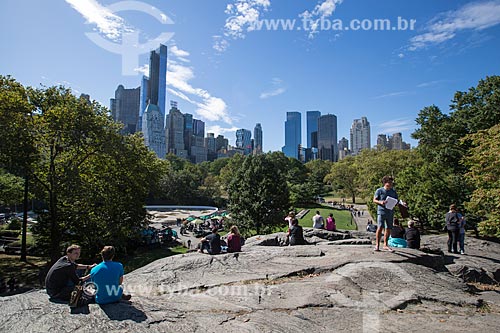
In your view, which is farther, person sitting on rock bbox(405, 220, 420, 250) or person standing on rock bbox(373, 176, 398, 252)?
person sitting on rock bbox(405, 220, 420, 250)

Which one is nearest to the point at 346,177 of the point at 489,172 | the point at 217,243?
the point at 489,172

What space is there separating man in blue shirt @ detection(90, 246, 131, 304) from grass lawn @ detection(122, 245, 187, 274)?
15.8m

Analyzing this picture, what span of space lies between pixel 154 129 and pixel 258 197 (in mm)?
164276

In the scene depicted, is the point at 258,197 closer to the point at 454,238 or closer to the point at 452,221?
the point at 454,238

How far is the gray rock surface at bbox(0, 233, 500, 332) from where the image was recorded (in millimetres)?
4418

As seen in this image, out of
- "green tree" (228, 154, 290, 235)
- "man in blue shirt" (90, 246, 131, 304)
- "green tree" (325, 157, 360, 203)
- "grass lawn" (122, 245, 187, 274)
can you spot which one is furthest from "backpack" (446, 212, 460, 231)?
"green tree" (325, 157, 360, 203)

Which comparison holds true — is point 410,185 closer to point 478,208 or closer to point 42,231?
point 478,208

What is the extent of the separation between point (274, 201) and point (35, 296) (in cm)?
2317

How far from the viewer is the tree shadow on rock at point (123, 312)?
14.6 ft

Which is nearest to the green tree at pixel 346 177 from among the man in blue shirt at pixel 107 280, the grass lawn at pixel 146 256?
the grass lawn at pixel 146 256

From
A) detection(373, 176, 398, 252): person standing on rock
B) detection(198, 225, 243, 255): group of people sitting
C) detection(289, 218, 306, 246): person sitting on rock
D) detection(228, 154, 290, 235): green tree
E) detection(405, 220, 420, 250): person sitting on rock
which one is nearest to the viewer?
detection(373, 176, 398, 252): person standing on rock

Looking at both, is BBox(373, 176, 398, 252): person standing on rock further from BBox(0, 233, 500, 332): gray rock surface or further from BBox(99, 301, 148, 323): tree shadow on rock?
BBox(99, 301, 148, 323): tree shadow on rock

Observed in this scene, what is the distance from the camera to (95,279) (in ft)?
15.9

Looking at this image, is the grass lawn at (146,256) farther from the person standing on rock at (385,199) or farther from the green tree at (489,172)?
→ the green tree at (489,172)
